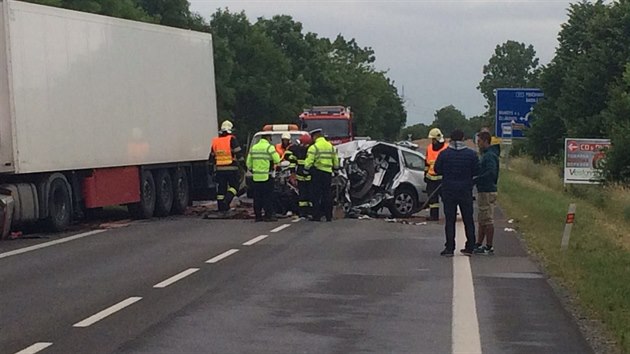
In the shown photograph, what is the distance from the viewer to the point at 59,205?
21.6 m

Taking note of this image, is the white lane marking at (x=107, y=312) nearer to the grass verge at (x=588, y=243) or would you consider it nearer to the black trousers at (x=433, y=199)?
the grass verge at (x=588, y=243)

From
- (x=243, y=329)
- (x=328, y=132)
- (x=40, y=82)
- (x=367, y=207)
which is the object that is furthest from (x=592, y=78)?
(x=243, y=329)

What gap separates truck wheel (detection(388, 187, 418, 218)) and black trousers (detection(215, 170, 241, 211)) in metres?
3.28

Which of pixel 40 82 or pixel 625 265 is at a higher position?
pixel 40 82

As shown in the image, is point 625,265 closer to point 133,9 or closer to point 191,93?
point 191,93

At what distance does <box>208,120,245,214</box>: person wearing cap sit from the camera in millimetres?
25547

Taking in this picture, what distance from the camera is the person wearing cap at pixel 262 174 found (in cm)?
2369

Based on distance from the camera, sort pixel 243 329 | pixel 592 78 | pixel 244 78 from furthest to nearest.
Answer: pixel 244 78
pixel 592 78
pixel 243 329

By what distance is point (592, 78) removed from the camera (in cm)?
4159

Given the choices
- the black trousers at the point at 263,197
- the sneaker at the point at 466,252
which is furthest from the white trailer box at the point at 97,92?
the sneaker at the point at 466,252

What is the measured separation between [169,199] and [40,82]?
665 centimetres

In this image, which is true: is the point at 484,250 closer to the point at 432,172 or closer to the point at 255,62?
the point at 432,172

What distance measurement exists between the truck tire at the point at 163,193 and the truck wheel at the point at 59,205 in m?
4.10

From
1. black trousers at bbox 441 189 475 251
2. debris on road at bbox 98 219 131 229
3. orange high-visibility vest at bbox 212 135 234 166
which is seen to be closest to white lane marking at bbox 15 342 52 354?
black trousers at bbox 441 189 475 251
